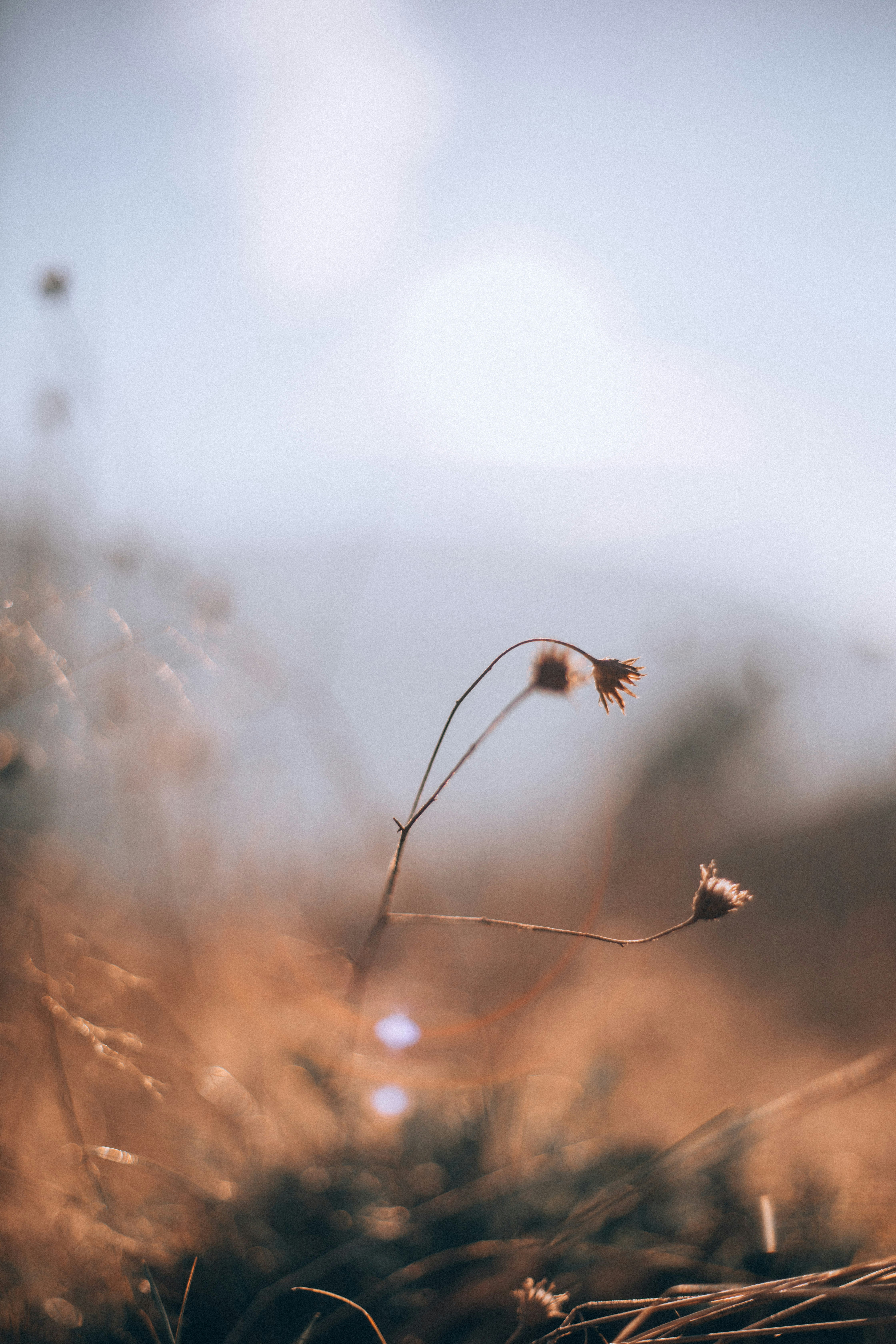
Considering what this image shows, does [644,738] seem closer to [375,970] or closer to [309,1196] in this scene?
[375,970]

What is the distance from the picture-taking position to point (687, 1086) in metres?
1.08

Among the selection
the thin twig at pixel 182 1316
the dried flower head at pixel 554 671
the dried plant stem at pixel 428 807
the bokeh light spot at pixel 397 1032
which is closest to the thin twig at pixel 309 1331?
the thin twig at pixel 182 1316

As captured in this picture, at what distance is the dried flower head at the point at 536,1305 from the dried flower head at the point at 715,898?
0.77ft

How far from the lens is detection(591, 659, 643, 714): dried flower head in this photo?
1.75 ft

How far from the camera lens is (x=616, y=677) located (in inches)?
21.1

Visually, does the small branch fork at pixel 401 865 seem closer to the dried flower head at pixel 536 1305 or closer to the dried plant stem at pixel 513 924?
the dried plant stem at pixel 513 924

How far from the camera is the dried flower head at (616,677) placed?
0.53 m

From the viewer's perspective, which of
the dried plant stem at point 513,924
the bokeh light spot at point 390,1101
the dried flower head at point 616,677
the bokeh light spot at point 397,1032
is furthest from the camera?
A: the bokeh light spot at point 397,1032

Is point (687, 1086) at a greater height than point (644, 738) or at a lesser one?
lesser

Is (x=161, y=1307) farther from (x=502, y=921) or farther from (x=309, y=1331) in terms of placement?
(x=502, y=921)

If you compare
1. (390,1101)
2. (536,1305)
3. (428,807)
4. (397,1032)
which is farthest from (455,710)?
(397,1032)

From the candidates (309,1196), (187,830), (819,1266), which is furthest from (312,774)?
(819,1266)

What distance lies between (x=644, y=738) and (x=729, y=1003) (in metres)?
1.11

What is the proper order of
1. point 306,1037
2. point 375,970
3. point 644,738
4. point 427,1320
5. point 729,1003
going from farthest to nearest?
point 644,738, point 375,970, point 729,1003, point 306,1037, point 427,1320
